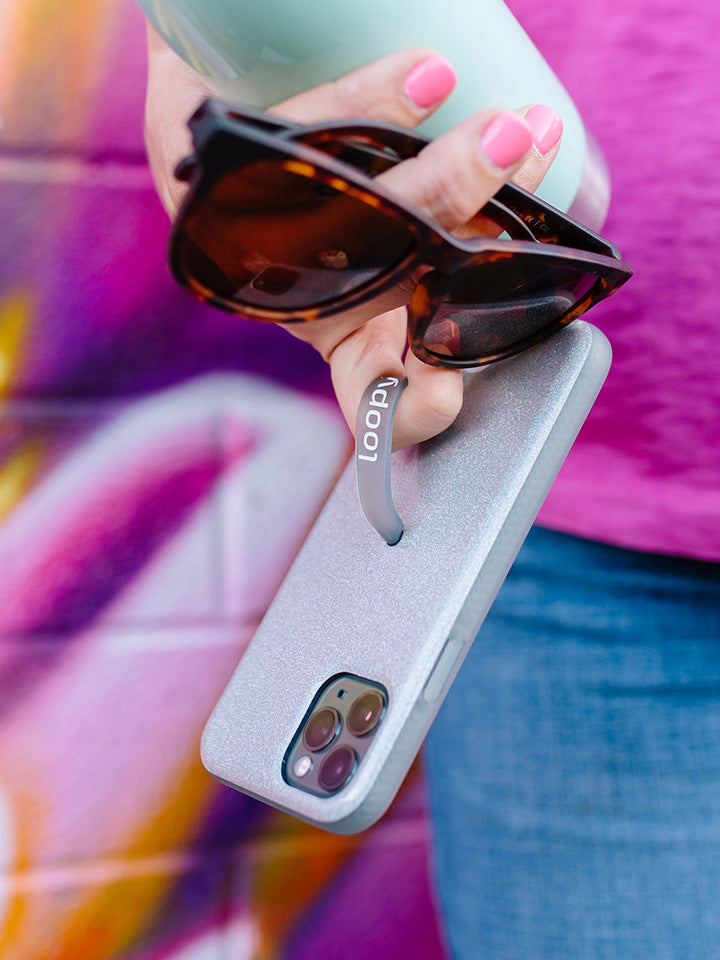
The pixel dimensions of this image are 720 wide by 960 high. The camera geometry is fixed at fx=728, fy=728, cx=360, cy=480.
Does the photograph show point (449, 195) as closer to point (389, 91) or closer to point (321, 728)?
point (389, 91)

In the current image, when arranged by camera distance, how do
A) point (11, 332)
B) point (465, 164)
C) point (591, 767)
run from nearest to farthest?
1. point (465, 164)
2. point (591, 767)
3. point (11, 332)

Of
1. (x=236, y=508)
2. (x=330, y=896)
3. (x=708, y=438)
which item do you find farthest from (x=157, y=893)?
(x=708, y=438)

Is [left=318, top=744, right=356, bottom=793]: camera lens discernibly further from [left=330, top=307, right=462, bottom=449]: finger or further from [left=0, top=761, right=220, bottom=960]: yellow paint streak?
[left=0, top=761, right=220, bottom=960]: yellow paint streak

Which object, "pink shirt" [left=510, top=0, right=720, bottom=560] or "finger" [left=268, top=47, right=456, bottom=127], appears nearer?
"finger" [left=268, top=47, right=456, bottom=127]

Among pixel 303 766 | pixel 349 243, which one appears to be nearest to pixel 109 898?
pixel 303 766

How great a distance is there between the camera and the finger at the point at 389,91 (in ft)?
1.03

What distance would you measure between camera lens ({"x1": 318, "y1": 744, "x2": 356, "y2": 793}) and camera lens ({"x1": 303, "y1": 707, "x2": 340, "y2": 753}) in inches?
0.5

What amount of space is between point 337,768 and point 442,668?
0.08 m

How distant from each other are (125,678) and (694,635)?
0.60 m

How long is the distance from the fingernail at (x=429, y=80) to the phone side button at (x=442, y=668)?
0.90 ft

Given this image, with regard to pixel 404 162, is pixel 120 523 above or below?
below

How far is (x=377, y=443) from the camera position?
1.33 feet

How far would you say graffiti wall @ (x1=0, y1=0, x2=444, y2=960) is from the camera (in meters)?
0.74

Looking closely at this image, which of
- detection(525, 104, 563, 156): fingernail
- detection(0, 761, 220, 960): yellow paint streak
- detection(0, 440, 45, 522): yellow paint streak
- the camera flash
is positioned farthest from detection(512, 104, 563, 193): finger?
detection(0, 761, 220, 960): yellow paint streak
